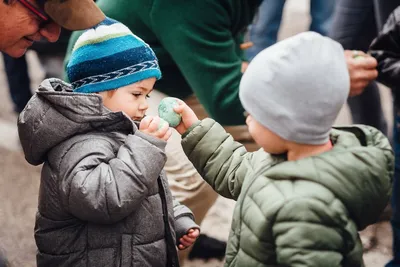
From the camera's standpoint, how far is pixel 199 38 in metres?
2.56

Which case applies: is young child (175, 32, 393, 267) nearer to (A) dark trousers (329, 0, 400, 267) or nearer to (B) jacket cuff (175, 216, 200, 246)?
(B) jacket cuff (175, 216, 200, 246)

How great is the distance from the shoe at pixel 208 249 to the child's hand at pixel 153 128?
138 cm

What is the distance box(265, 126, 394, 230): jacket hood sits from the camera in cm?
160

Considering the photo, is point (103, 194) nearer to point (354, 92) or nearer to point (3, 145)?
point (354, 92)

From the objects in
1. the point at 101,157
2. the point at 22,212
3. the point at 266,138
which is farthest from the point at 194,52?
the point at 22,212

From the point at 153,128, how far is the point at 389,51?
1114 millimetres

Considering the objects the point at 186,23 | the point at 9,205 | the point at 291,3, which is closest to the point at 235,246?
the point at 186,23

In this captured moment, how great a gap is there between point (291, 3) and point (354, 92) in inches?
192

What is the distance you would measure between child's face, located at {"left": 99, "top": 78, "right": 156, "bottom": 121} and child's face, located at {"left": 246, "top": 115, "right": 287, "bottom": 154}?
466mm

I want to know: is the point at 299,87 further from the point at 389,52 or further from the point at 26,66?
the point at 26,66

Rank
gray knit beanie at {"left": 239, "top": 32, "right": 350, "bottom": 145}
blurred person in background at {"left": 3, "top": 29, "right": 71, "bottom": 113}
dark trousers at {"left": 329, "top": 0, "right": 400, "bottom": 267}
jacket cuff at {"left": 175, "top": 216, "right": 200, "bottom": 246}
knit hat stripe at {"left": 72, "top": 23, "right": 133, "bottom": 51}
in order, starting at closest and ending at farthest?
gray knit beanie at {"left": 239, "top": 32, "right": 350, "bottom": 145}, knit hat stripe at {"left": 72, "top": 23, "right": 133, "bottom": 51}, jacket cuff at {"left": 175, "top": 216, "right": 200, "bottom": 246}, dark trousers at {"left": 329, "top": 0, "right": 400, "bottom": 267}, blurred person in background at {"left": 3, "top": 29, "right": 71, "bottom": 113}

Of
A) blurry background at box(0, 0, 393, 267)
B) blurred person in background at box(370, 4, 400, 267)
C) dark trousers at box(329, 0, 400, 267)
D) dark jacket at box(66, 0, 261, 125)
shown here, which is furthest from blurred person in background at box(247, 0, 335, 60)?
blurred person in background at box(370, 4, 400, 267)

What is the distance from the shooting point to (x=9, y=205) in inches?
147

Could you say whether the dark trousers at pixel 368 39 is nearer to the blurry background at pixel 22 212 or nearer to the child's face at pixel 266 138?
the blurry background at pixel 22 212
